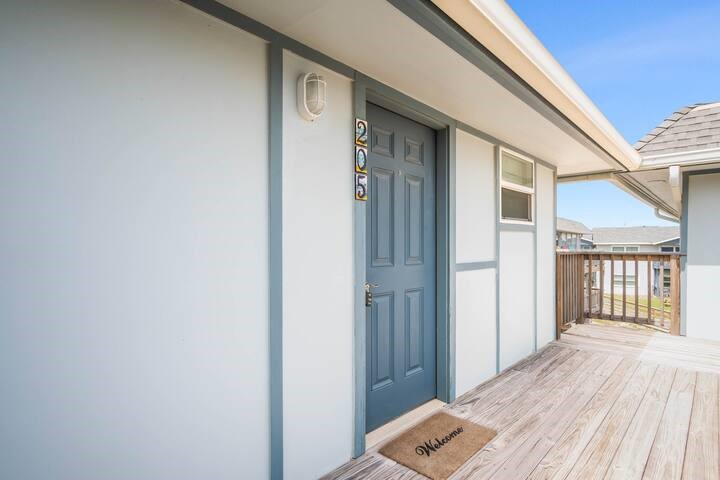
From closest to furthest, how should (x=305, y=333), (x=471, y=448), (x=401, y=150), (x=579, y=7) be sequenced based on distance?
(x=305, y=333) < (x=471, y=448) < (x=401, y=150) < (x=579, y=7)

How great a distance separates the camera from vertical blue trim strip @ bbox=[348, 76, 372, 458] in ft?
6.90

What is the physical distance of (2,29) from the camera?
3.41 ft

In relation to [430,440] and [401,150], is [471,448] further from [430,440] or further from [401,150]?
[401,150]

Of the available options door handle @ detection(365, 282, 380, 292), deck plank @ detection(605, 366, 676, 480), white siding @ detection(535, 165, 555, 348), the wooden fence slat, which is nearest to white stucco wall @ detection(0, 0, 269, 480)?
door handle @ detection(365, 282, 380, 292)

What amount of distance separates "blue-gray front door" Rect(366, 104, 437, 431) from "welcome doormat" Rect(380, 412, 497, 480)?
229 mm

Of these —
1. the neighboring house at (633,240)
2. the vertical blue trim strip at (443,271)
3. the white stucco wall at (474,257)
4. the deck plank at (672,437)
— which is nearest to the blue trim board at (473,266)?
the white stucco wall at (474,257)

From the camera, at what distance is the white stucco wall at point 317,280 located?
1782 millimetres

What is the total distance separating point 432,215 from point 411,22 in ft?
5.04

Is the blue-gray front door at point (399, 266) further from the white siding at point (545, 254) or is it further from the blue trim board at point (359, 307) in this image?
the white siding at point (545, 254)

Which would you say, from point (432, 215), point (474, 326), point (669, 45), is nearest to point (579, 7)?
point (669, 45)

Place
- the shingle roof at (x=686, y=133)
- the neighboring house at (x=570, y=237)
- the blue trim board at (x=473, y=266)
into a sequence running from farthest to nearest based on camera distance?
the neighboring house at (x=570, y=237)
the shingle roof at (x=686, y=133)
the blue trim board at (x=473, y=266)

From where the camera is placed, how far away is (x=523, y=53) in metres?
1.91

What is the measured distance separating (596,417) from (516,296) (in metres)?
1.40

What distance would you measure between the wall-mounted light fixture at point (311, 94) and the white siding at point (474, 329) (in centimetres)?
180
